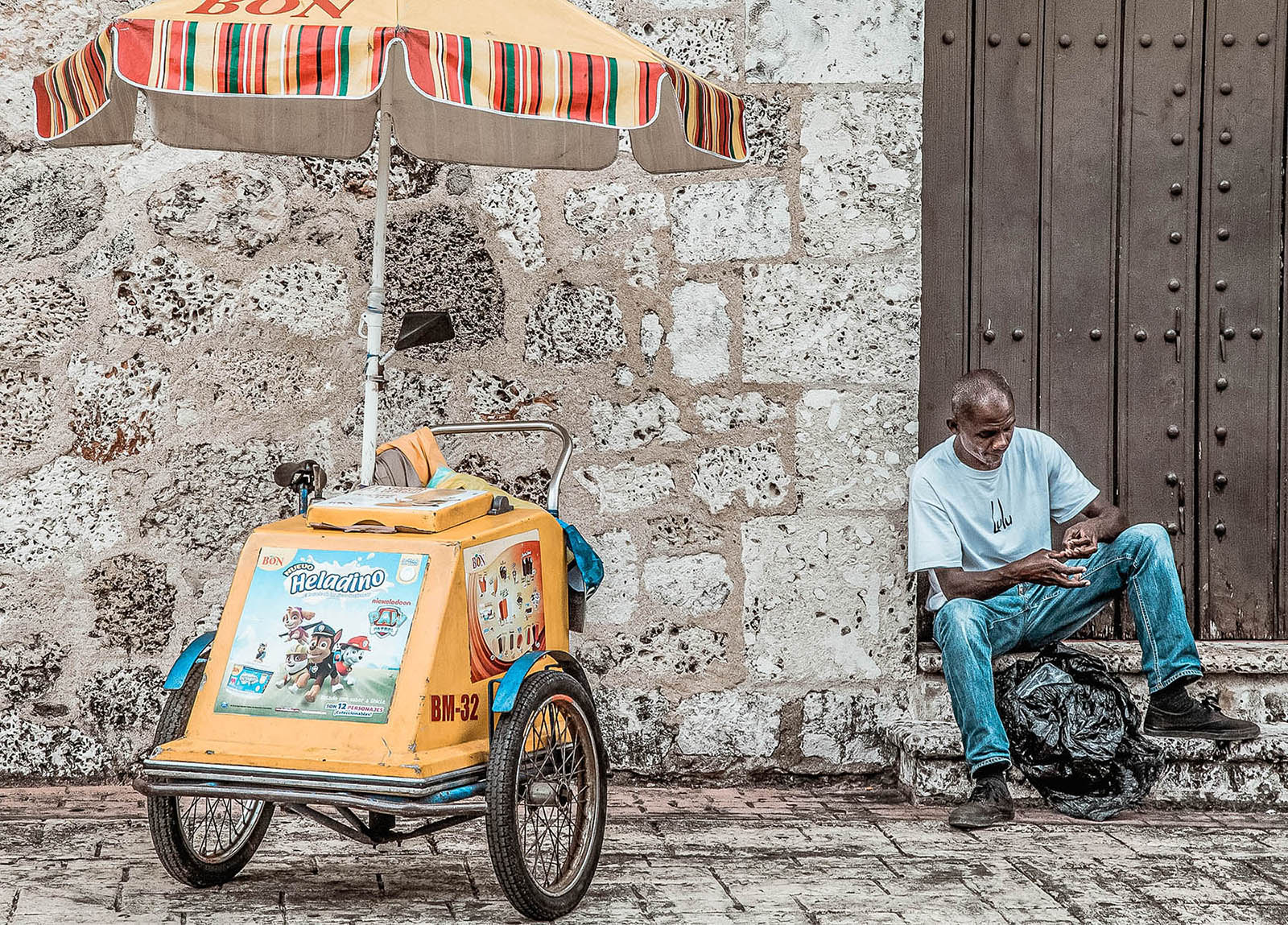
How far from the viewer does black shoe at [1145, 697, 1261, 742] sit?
4223 mm

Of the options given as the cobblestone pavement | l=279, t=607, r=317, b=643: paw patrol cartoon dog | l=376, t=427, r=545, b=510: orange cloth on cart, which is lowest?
the cobblestone pavement

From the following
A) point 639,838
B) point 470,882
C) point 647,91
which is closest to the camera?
point 647,91

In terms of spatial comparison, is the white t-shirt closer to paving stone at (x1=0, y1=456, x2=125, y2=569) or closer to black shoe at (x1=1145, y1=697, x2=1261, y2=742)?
black shoe at (x1=1145, y1=697, x2=1261, y2=742)

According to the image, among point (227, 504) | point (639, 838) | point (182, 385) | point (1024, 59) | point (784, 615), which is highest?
point (1024, 59)

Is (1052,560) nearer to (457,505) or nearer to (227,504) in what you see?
(457,505)

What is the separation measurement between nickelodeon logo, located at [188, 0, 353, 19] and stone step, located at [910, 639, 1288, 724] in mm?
2800

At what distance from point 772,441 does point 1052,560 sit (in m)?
1.00

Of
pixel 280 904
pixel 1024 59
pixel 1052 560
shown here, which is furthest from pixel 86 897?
pixel 1024 59

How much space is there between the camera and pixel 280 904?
334cm

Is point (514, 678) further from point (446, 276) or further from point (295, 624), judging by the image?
point (446, 276)

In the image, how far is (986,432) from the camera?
4.35 m

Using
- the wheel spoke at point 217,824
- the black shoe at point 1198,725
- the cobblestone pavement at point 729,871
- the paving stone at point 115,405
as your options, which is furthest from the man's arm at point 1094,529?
the paving stone at point 115,405

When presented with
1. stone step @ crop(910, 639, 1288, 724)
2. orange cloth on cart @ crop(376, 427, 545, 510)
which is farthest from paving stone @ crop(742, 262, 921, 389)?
orange cloth on cart @ crop(376, 427, 545, 510)

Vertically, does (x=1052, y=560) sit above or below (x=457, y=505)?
below
